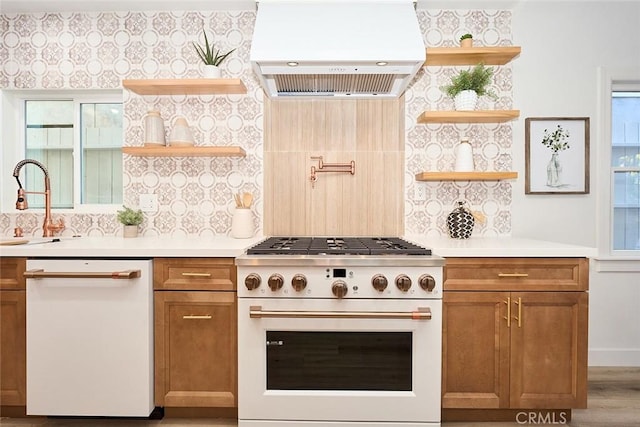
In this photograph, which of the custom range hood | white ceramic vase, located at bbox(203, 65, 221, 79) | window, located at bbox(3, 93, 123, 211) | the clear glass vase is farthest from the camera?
window, located at bbox(3, 93, 123, 211)

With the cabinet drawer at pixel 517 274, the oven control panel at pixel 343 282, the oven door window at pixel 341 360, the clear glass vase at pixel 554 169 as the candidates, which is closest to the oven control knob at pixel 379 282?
the oven control panel at pixel 343 282

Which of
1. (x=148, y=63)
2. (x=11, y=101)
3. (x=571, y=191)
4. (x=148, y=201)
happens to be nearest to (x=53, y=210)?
(x=148, y=201)

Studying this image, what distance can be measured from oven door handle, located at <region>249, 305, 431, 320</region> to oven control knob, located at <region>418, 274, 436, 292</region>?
0.33ft

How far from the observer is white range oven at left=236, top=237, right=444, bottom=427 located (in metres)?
1.84

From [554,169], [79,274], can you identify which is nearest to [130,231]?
[79,274]

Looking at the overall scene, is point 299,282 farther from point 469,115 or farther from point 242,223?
point 469,115

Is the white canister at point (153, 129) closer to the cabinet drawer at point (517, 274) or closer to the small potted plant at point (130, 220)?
the small potted plant at point (130, 220)

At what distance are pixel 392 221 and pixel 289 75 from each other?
1157mm

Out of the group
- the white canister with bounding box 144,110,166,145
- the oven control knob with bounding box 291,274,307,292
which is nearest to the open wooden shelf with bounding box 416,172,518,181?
the oven control knob with bounding box 291,274,307,292

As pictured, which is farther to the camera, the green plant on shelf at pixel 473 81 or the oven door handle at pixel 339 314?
the green plant on shelf at pixel 473 81

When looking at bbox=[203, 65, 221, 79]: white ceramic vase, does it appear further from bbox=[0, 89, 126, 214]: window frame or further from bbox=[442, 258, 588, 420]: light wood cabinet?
bbox=[442, 258, 588, 420]: light wood cabinet

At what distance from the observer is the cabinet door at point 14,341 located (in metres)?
1.96

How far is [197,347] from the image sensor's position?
1942mm

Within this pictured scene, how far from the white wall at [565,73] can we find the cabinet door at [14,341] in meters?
2.94
